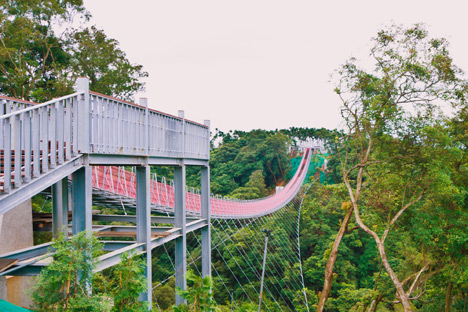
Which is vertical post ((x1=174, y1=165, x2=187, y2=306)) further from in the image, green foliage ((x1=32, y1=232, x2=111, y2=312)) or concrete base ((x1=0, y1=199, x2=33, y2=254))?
green foliage ((x1=32, y1=232, x2=111, y2=312))

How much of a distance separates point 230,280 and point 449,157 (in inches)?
393

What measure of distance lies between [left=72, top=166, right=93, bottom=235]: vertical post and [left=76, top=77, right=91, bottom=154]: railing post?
0.48ft

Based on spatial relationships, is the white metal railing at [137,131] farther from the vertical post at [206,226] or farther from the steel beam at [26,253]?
the steel beam at [26,253]

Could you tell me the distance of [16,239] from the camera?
4.25 m

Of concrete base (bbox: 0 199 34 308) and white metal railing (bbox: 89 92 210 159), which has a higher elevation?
white metal railing (bbox: 89 92 210 159)

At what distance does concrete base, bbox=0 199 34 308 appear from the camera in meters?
3.78

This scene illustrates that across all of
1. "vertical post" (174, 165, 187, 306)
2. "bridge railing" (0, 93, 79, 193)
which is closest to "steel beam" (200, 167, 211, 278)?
"vertical post" (174, 165, 187, 306)

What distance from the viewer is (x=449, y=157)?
5.74 m

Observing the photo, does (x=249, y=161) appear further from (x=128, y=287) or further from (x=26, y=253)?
(x=128, y=287)

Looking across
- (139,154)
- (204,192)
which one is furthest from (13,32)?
(139,154)

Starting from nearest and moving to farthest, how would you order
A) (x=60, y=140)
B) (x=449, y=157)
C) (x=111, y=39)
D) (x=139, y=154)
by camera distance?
(x=60, y=140)
(x=139, y=154)
(x=449, y=157)
(x=111, y=39)

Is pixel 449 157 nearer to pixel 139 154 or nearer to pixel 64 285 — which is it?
pixel 139 154

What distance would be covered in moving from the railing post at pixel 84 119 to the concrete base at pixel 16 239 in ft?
5.59

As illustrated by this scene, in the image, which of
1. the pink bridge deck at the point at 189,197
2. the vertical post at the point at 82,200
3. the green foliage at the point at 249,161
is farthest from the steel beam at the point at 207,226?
the green foliage at the point at 249,161
